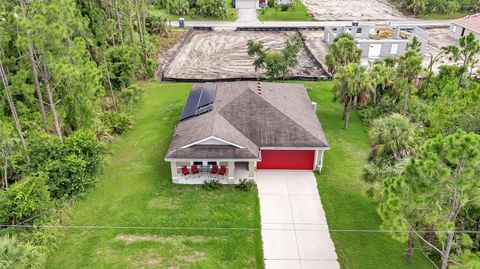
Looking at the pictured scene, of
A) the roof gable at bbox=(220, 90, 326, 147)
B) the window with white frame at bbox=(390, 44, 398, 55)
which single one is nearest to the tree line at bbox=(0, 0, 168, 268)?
the roof gable at bbox=(220, 90, 326, 147)

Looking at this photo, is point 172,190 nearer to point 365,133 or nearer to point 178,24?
point 365,133

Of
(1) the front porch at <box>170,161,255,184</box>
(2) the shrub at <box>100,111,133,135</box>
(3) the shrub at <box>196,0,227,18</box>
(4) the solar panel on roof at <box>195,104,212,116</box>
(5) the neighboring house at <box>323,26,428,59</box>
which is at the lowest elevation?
(1) the front porch at <box>170,161,255,184</box>

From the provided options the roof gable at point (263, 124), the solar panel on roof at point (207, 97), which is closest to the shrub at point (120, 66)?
the solar panel on roof at point (207, 97)

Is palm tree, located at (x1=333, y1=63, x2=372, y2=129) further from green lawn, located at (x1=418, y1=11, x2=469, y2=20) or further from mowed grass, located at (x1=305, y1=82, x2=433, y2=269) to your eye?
green lawn, located at (x1=418, y1=11, x2=469, y2=20)

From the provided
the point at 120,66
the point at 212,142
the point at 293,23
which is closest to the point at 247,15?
the point at 293,23

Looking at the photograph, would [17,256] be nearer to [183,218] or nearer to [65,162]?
[183,218]

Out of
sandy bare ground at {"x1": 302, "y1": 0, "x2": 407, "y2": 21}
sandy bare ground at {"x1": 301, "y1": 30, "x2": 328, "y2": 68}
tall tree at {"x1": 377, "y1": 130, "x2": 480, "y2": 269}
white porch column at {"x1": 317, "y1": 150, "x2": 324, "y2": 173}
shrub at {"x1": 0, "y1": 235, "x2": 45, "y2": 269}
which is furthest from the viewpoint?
sandy bare ground at {"x1": 302, "y1": 0, "x2": 407, "y2": 21}

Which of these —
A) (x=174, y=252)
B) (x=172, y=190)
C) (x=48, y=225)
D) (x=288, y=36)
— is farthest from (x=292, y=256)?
(x=288, y=36)
